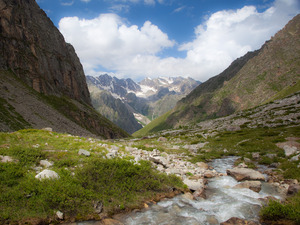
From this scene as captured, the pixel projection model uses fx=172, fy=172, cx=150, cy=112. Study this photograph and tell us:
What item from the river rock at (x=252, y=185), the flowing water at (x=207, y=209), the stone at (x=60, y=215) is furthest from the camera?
the river rock at (x=252, y=185)

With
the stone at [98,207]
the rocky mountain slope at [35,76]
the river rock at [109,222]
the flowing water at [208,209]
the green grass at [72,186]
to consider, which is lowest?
the flowing water at [208,209]

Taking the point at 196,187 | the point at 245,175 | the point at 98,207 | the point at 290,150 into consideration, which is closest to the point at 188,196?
the point at 196,187

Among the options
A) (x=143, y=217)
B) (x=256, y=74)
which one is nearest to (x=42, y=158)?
(x=143, y=217)

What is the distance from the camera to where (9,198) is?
8.55m

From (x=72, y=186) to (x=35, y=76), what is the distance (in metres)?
107

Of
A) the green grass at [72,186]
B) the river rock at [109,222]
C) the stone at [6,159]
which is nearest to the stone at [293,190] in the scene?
the green grass at [72,186]

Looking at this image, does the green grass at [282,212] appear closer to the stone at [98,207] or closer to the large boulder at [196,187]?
the large boulder at [196,187]

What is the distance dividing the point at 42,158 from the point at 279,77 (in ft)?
668

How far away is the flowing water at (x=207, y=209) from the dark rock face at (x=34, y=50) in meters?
105

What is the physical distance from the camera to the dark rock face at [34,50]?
91.2 metres

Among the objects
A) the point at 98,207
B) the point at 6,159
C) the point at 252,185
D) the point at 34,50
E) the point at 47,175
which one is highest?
the point at 34,50

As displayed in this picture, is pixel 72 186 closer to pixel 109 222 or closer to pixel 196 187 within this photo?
pixel 109 222

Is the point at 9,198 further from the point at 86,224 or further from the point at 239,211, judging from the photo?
the point at 239,211

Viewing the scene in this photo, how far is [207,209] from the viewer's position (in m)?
10.6
